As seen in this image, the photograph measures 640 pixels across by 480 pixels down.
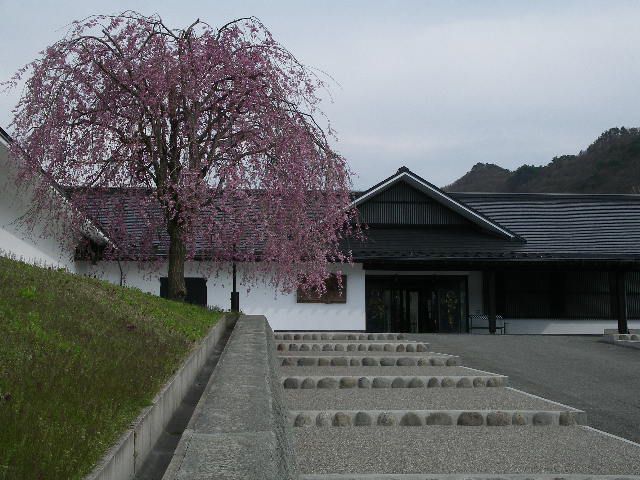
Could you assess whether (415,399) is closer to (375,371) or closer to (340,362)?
(375,371)

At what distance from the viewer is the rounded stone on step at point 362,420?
693 cm

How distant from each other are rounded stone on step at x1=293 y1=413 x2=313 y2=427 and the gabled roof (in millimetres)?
15952

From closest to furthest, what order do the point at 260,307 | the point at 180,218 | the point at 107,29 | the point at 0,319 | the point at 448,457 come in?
the point at 0,319 < the point at 448,457 < the point at 180,218 < the point at 107,29 < the point at 260,307

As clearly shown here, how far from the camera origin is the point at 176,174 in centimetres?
1207

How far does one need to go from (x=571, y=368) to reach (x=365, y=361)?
3862mm

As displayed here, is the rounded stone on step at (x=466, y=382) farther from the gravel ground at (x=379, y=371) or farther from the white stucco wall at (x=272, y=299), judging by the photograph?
the white stucco wall at (x=272, y=299)

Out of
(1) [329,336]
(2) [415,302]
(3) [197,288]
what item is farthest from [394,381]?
(2) [415,302]

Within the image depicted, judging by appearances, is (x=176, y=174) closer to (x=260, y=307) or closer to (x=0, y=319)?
(x=0, y=319)

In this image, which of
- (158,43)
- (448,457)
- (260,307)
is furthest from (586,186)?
(448,457)

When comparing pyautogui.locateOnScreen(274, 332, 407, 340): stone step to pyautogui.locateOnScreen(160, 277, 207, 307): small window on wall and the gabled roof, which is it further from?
the gabled roof

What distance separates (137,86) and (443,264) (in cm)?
1317

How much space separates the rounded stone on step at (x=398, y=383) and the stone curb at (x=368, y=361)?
2.32 m

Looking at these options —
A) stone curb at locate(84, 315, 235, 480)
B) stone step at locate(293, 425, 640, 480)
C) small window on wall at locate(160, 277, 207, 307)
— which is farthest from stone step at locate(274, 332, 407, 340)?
stone curb at locate(84, 315, 235, 480)

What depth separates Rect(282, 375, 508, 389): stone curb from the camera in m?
9.17
